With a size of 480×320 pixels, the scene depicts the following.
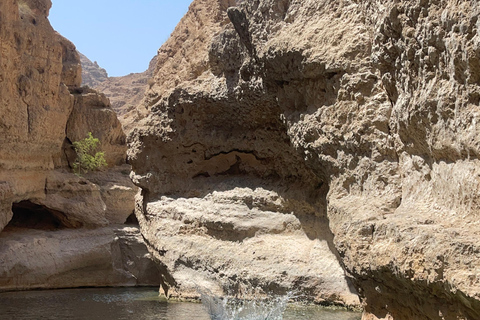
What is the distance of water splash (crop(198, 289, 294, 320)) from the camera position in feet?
25.5

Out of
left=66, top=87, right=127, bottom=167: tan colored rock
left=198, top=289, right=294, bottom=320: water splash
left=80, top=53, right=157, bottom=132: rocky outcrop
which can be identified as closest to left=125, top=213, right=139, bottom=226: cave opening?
left=66, top=87, right=127, bottom=167: tan colored rock

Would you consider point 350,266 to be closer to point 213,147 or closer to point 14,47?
point 213,147

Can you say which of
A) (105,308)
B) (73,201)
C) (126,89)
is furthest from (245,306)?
(126,89)

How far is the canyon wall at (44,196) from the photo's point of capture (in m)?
13.3

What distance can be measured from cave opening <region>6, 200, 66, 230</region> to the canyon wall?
0.10 feet

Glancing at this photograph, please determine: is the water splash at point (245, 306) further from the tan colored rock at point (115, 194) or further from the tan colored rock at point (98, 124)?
the tan colored rock at point (98, 124)

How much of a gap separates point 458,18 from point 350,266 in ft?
9.17

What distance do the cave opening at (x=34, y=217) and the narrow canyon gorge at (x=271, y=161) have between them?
125 millimetres

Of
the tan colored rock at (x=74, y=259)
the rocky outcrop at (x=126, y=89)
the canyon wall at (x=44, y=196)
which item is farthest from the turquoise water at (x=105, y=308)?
the rocky outcrop at (x=126, y=89)

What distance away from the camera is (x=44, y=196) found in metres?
15.1

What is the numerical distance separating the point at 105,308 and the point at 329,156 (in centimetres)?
503

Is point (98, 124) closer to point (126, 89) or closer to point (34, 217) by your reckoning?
point (34, 217)

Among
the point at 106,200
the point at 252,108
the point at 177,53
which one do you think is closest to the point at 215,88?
the point at 252,108

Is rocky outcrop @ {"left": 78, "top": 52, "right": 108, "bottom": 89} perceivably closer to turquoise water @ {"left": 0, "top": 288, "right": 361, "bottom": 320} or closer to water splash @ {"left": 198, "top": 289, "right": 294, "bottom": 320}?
turquoise water @ {"left": 0, "top": 288, "right": 361, "bottom": 320}
